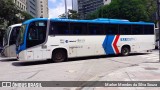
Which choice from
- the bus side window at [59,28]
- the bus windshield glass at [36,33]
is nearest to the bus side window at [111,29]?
the bus side window at [59,28]

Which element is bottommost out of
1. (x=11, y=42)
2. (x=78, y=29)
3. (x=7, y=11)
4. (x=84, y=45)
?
(x=84, y=45)

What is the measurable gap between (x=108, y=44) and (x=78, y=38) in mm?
2968

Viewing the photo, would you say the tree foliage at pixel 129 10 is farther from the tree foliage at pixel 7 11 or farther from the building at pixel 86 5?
the building at pixel 86 5

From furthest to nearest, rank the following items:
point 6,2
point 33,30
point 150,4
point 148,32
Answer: point 150,4
point 6,2
point 148,32
point 33,30

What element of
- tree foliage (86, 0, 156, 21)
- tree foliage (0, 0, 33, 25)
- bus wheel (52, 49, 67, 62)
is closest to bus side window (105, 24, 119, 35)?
bus wheel (52, 49, 67, 62)

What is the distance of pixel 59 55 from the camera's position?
1906 centimetres

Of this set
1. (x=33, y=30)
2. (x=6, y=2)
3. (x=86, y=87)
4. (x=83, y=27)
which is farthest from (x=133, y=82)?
(x=6, y=2)

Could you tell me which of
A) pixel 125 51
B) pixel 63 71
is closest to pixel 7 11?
pixel 125 51

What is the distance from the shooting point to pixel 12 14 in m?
50.8

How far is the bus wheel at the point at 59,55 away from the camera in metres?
18.8

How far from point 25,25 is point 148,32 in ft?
37.0

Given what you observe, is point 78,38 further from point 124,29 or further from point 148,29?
point 148,29

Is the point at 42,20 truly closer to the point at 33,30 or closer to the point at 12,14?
the point at 33,30

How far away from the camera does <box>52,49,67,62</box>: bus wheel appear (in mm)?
18811
